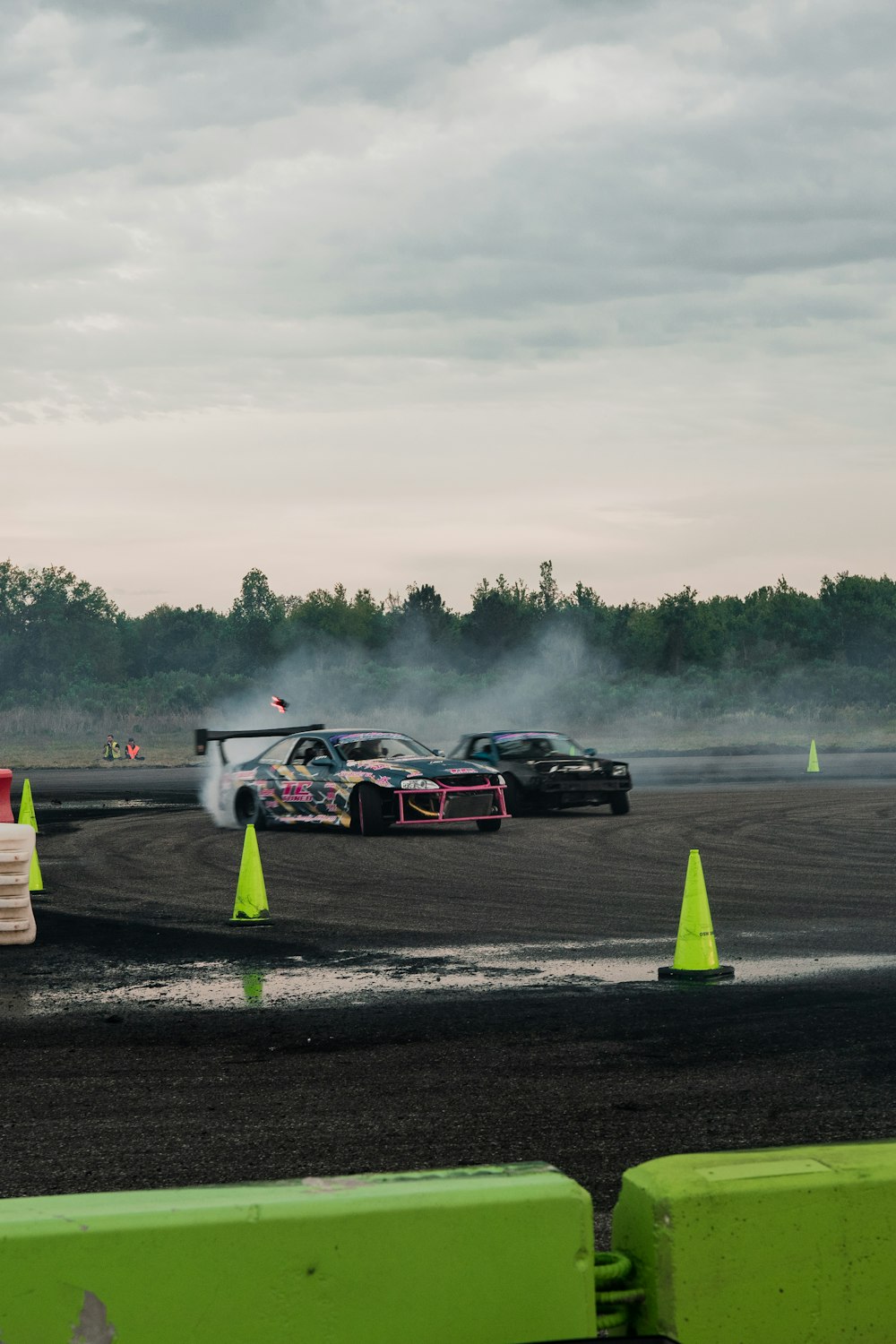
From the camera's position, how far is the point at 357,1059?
272 inches

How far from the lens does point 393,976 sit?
938 cm

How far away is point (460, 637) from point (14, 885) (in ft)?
308

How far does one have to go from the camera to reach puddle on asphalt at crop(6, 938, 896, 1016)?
867cm

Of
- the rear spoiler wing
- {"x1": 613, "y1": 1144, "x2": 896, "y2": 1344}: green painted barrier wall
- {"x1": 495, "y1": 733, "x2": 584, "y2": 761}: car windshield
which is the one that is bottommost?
{"x1": 613, "y1": 1144, "x2": 896, "y2": 1344}: green painted barrier wall

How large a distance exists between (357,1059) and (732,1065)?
1698 mm

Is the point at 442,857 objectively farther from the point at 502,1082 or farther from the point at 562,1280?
the point at 562,1280

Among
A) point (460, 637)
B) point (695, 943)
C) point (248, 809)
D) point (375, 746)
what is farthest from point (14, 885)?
point (460, 637)

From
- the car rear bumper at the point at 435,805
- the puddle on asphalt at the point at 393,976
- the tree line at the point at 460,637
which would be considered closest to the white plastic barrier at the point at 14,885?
the puddle on asphalt at the point at 393,976

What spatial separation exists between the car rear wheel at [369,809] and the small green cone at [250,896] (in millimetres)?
7014

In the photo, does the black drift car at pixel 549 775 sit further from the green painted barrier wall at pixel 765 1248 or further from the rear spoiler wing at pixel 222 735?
the green painted barrier wall at pixel 765 1248

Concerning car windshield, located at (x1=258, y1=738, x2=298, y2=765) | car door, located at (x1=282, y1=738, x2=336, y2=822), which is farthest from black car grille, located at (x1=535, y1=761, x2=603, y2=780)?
car windshield, located at (x1=258, y1=738, x2=298, y2=765)

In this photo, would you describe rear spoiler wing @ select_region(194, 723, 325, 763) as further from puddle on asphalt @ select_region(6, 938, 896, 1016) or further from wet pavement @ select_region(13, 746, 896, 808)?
puddle on asphalt @ select_region(6, 938, 896, 1016)

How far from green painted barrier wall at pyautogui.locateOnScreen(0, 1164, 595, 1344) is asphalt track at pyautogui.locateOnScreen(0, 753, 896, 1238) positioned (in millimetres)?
2027

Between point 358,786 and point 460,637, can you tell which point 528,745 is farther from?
point 460,637
